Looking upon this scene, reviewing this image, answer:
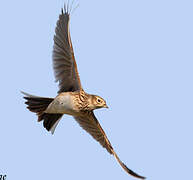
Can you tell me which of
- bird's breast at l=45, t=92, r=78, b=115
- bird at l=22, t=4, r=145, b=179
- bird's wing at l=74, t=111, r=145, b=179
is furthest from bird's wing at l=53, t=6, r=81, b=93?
bird's wing at l=74, t=111, r=145, b=179

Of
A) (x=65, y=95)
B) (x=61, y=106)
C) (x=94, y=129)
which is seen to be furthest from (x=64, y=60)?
(x=94, y=129)

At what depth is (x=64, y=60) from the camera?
8922mm

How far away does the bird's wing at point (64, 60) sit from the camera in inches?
348

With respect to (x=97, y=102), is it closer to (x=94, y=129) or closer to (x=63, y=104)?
(x=63, y=104)

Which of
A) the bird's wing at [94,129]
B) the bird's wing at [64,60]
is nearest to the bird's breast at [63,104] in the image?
the bird's wing at [64,60]

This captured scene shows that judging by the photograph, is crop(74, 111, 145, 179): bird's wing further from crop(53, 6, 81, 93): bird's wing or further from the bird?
crop(53, 6, 81, 93): bird's wing

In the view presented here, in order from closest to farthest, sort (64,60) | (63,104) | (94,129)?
(63,104) → (64,60) → (94,129)

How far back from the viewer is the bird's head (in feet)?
28.7

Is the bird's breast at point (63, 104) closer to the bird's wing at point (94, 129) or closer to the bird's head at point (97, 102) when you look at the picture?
the bird's head at point (97, 102)

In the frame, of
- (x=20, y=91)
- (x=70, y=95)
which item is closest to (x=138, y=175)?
(x=70, y=95)

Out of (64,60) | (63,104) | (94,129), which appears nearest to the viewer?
(63,104)

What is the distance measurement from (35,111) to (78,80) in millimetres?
857

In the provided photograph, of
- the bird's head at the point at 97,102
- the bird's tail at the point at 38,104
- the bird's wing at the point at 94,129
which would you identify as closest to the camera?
the bird's head at the point at 97,102

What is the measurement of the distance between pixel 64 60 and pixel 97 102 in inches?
34.2
